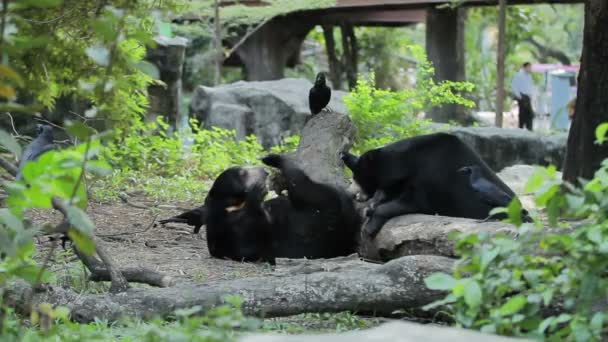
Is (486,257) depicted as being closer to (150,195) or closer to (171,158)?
(150,195)

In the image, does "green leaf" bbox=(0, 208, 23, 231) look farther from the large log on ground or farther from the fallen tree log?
the large log on ground

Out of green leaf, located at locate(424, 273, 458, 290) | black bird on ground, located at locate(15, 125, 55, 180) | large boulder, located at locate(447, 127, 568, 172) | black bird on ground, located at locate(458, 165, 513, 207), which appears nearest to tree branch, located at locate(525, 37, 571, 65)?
large boulder, located at locate(447, 127, 568, 172)

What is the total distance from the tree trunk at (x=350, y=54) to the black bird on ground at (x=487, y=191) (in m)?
17.8

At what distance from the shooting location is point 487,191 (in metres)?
6.43

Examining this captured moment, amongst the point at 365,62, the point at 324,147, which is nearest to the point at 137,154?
the point at 324,147

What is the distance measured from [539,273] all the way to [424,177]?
3.24m

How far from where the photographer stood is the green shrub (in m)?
3.29

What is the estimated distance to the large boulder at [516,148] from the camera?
14625mm

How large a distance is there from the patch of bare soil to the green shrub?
2.82m

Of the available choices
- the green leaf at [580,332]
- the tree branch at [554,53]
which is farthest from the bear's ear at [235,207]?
the tree branch at [554,53]

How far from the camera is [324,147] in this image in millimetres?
7355

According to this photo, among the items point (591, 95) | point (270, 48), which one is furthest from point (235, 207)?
point (270, 48)

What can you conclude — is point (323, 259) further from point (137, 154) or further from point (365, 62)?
point (365, 62)

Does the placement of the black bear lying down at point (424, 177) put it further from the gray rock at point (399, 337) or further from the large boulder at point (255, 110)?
the large boulder at point (255, 110)
